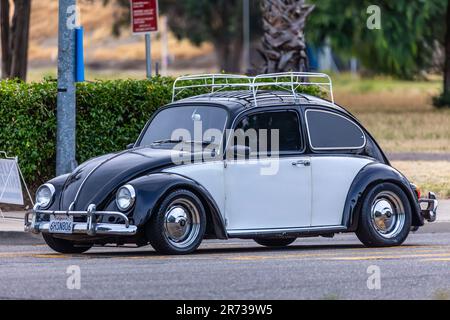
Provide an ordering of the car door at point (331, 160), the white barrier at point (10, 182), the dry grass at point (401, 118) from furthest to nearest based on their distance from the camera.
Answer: the dry grass at point (401, 118) < the white barrier at point (10, 182) < the car door at point (331, 160)

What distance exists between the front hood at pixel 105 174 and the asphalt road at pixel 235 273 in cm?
58

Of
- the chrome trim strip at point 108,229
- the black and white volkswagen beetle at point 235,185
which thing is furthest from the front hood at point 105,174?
the chrome trim strip at point 108,229

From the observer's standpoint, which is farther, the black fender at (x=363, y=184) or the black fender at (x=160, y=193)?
the black fender at (x=363, y=184)

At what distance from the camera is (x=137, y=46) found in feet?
440

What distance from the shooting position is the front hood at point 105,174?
41.0 feet

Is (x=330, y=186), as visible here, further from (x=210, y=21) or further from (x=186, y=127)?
(x=210, y=21)

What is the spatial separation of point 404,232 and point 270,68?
10904 millimetres

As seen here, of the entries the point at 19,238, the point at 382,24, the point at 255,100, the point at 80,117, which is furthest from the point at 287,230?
the point at 382,24

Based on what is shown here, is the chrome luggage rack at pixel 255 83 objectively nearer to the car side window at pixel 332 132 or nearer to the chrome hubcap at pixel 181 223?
the car side window at pixel 332 132

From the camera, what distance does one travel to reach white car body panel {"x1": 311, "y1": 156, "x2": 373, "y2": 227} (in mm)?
13453

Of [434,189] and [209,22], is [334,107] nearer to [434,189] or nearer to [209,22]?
[434,189]

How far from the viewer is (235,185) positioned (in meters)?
13.0

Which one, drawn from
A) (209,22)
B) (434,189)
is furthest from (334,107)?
(209,22)

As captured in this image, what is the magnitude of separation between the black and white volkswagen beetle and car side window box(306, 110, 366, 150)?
14 millimetres
